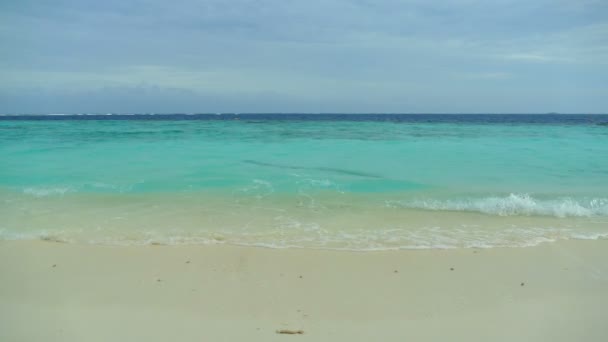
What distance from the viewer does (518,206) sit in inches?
275

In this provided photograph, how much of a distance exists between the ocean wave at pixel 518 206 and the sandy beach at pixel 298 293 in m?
1.70

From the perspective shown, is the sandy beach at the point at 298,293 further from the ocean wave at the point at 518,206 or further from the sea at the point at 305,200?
the ocean wave at the point at 518,206

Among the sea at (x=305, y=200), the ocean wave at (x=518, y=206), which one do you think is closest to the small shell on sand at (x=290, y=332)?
the sea at (x=305, y=200)

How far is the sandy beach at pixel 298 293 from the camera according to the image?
3291 mm

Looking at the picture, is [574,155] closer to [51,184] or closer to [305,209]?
[305,209]

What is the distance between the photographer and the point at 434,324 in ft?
11.1

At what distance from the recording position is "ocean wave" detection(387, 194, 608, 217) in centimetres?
684

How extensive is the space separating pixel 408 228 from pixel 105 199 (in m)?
5.75

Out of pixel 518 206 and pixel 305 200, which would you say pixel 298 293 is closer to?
pixel 305 200

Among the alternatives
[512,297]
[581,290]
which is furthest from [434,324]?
[581,290]

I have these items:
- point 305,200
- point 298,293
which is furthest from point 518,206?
point 298,293

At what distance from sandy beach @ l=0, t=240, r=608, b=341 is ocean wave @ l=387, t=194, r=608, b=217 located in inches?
66.9

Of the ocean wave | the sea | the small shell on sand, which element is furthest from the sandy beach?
the ocean wave

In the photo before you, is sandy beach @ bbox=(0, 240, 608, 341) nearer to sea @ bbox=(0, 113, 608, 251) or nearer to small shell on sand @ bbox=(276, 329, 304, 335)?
small shell on sand @ bbox=(276, 329, 304, 335)
